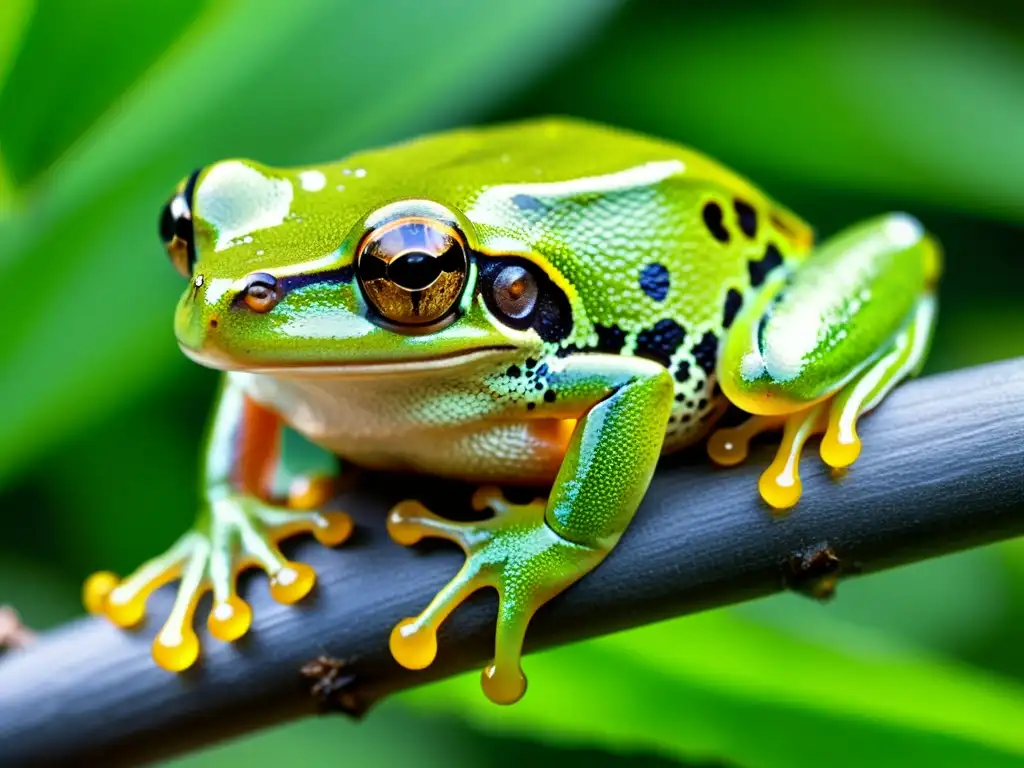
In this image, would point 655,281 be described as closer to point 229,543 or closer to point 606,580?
point 606,580

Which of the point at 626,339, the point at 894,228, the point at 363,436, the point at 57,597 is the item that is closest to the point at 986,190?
the point at 894,228

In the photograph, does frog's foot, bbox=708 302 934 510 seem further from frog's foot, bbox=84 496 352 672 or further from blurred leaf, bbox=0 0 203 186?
blurred leaf, bbox=0 0 203 186

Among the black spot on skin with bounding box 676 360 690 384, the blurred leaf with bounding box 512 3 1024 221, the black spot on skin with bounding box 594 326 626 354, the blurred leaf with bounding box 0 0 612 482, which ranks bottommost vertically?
the black spot on skin with bounding box 676 360 690 384

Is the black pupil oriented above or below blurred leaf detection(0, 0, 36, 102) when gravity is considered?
below

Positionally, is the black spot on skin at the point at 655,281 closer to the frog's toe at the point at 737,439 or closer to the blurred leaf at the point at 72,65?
the frog's toe at the point at 737,439

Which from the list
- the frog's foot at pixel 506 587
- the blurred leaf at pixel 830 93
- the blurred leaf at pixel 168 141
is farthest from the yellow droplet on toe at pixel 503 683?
the blurred leaf at pixel 830 93

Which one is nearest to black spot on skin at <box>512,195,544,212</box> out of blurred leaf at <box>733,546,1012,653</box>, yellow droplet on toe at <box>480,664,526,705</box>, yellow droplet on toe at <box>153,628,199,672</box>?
yellow droplet on toe at <box>480,664,526,705</box>

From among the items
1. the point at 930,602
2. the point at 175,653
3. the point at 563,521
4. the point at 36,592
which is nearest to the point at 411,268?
the point at 563,521
